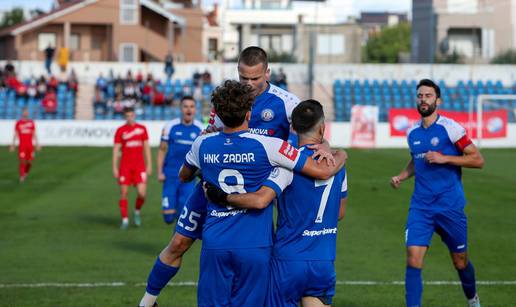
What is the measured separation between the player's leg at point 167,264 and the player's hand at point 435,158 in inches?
105

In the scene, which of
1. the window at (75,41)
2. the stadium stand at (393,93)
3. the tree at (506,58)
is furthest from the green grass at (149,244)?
the window at (75,41)

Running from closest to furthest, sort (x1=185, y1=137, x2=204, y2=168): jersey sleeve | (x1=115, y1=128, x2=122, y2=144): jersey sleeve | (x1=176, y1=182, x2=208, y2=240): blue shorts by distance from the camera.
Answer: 1. (x1=185, y1=137, x2=204, y2=168): jersey sleeve
2. (x1=176, y1=182, x2=208, y2=240): blue shorts
3. (x1=115, y1=128, x2=122, y2=144): jersey sleeve

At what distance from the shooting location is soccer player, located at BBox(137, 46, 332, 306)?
699 centimetres

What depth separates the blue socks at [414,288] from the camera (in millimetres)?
8523

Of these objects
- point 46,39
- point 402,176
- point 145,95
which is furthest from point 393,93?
point 402,176

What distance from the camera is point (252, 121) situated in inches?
287

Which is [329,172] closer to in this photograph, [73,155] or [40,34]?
[73,155]

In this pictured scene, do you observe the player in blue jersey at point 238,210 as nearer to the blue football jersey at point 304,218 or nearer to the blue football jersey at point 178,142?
the blue football jersey at point 304,218

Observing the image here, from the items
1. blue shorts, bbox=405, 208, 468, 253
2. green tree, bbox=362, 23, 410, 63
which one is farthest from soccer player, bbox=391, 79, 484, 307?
green tree, bbox=362, 23, 410, 63

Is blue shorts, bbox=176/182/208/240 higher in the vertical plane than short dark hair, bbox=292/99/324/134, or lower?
lower

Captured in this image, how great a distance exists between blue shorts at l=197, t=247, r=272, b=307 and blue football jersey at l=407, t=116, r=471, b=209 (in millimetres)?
3197

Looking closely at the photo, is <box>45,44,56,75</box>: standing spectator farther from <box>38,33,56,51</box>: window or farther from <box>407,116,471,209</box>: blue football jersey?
<box>407,116,471,209</box>: blue football jersey

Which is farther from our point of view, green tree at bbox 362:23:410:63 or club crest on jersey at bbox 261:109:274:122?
green tree at bbox 362:23:410:63

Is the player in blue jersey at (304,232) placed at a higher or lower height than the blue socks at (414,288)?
higher
